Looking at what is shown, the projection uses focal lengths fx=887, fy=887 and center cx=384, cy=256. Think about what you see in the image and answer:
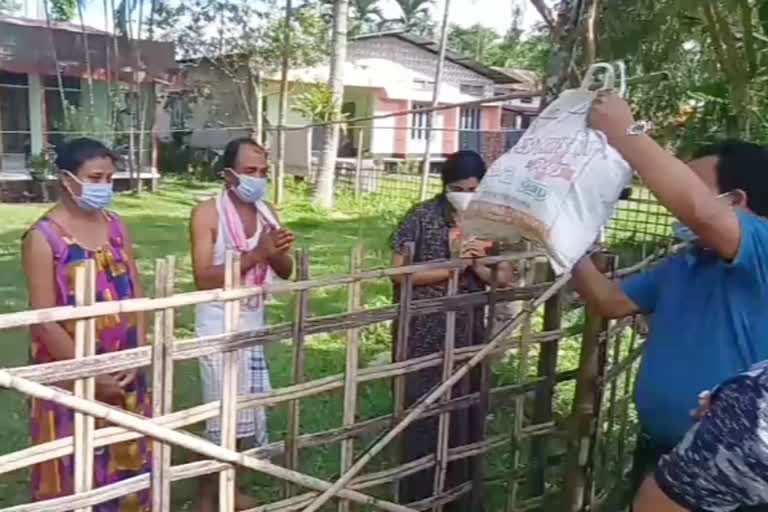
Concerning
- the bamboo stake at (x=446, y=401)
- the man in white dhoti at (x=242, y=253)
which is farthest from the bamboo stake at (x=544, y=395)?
the man in white dhoti at (x=242, y=253)

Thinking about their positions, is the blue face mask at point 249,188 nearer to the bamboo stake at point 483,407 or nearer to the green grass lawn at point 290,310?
the green grass lawn at point 290,310

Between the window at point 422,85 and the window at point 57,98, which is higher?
the window at point 422,85

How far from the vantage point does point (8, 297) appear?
728 centimetres

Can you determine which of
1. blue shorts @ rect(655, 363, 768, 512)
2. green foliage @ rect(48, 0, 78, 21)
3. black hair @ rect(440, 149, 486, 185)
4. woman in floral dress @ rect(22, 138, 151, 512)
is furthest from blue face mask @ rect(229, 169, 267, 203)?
green foliage @ rect(48, 0, 78, 21)

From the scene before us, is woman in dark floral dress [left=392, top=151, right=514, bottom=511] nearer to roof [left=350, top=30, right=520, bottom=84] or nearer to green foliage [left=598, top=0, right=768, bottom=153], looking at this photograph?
green foliage [left=598, top=0, right=768, bottom=153]

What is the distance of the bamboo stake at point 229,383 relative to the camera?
2373mm

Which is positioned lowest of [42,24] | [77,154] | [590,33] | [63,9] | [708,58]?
[77,154]

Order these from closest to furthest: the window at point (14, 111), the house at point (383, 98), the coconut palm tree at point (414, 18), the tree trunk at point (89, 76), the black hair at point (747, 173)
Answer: the black hair at point (747, 173), the tree trunk at point (89, 76), the window at point (14, 111), the house at point (383, 98), the coconut palm tree at point (414, 18)

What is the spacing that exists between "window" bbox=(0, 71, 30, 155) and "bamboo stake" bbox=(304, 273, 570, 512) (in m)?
16.1

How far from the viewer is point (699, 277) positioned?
2068 mm

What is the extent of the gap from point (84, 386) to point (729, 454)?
1477 mm

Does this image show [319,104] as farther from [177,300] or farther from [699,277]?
[699,277]

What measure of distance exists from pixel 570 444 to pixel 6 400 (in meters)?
3.10

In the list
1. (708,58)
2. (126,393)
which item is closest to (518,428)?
(126,393)
